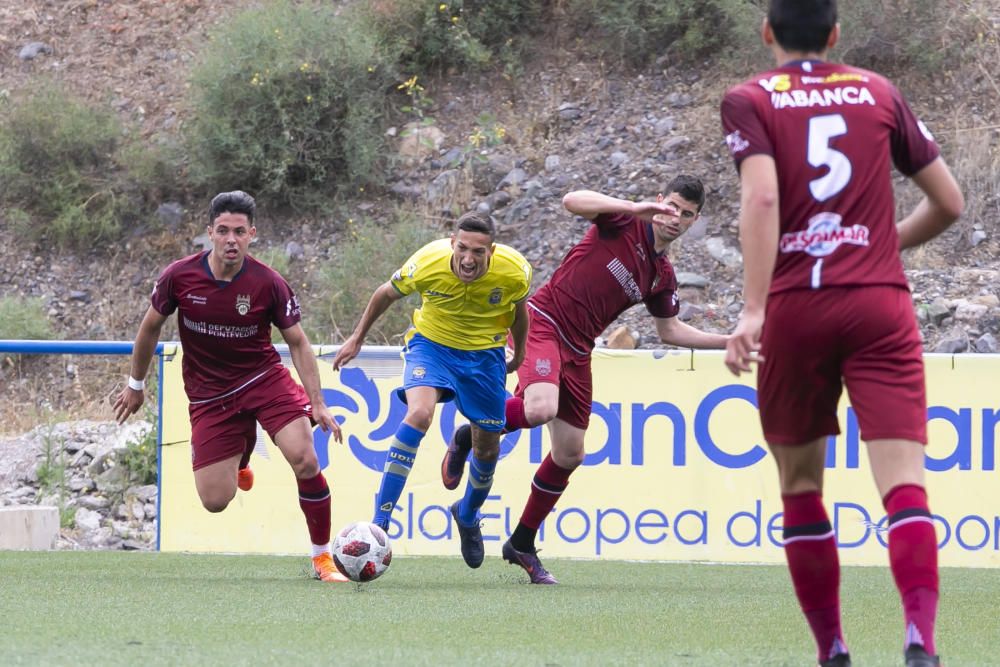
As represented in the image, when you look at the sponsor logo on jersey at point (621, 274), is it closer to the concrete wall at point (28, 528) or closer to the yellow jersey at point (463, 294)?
the yellow jersey at point (463, 294)

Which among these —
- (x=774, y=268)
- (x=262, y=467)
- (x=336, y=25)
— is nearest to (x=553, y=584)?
(x=262, y=467)

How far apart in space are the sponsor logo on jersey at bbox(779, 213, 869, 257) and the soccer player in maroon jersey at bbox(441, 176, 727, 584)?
13.2ft

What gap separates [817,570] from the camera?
4.32 meters

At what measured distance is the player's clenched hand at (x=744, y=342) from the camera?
3996 mm

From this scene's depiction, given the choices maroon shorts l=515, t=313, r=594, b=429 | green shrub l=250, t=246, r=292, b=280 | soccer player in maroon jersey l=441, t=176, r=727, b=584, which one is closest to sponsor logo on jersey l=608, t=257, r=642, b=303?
soccer player in maroon jersey l=441, t=176, r=727, b=584

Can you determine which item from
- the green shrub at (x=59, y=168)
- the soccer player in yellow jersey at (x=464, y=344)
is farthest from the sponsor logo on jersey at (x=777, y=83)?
the green shrub at (x=59, y=168)

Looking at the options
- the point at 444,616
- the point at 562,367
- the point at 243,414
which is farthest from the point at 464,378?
the point at 444,616

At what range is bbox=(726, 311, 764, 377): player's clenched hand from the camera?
3996 mm

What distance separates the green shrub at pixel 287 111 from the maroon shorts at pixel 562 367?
1008cm

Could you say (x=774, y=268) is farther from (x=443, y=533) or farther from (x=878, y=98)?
(x=443, y=533)

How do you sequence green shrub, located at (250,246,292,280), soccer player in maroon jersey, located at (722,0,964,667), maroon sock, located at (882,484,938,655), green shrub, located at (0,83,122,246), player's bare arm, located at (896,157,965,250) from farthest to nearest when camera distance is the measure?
green shrub, located at (0,83,122,246), green shrub, located at (250,246,292,280), player's bare arm, located at (896,157,965,250), soccer player in maroon jersey, located at (722,0,964,667), maroon sock, located at (882,484,938,655)

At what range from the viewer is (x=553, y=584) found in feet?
27.1

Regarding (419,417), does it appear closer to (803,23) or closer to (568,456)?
(568,456)

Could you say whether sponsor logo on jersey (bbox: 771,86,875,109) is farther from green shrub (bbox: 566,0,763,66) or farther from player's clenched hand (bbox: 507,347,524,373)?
green shrub (bbox: 566,0,763,66)
